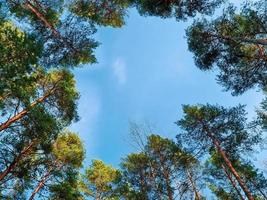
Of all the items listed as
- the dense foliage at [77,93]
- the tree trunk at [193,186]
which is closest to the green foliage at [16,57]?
the dense foliage at [77,93]

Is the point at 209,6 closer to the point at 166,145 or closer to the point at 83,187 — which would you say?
the point at 166,145

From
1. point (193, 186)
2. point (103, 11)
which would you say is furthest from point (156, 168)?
point (103, 11)

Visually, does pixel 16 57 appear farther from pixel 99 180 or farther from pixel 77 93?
pixel 99 180

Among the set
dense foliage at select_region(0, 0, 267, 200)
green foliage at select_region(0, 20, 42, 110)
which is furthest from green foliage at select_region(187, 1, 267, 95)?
green foliage at select_region(0, 20, 42, 110)

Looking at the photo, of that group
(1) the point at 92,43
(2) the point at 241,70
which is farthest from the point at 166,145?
(1) the point at 92,43

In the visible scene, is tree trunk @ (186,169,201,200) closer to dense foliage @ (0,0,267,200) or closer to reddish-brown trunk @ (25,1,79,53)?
dense foliage @ (0,0,267,200)

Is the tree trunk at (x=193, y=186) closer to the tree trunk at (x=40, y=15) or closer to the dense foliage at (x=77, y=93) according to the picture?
the dense foliage at (x=77, y=93)

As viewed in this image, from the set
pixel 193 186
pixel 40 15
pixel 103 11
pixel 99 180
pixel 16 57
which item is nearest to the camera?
pixel 16 57

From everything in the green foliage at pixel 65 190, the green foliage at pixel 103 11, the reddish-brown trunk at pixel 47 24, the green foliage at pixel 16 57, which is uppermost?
the green foliage at pixel 103 11

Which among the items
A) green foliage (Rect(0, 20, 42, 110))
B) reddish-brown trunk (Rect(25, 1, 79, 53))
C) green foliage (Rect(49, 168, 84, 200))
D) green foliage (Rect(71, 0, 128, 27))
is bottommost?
green foliage (Rect(49, 168, 84, 200))

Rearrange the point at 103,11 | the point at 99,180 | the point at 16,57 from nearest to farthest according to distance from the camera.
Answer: the point at 16,57 → the point at 103,11 → the point at 99,180

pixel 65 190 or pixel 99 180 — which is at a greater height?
pixel 99 180

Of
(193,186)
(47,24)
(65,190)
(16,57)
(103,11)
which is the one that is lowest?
(65,190)

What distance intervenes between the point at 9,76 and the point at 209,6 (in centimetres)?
919
